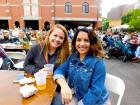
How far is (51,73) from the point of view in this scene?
99.3 inches

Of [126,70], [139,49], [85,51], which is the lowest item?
[126,70]

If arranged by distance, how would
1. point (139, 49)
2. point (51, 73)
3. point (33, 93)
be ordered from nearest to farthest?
point (33, 93)
point (51, 73)
point (139, 49)

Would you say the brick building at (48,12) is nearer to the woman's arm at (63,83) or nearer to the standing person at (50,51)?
the standing person at (50,51)

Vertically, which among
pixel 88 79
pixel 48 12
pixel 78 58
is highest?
pixel 48 12

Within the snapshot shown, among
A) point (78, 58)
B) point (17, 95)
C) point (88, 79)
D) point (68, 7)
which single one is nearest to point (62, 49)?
point (78, 58)

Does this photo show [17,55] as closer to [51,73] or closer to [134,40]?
[51,73]

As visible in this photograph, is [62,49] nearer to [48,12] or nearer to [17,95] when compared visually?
[17,95]

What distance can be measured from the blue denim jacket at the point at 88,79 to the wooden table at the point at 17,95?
228 mm

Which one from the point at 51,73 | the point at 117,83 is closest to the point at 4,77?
the point at 51,73

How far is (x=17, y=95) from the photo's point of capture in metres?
1.89

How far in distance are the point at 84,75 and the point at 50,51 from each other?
0.87 m

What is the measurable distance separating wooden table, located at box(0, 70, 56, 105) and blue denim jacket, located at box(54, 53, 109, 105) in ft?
0.75

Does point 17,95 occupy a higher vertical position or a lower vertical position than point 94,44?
lower

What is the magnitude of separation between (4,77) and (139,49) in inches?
266
